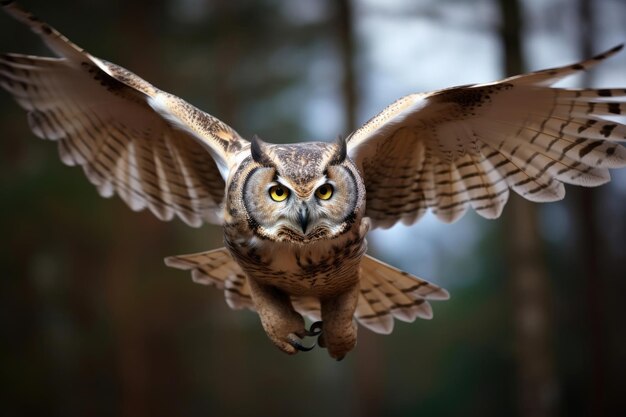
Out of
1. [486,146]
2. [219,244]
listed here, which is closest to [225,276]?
[486,146]

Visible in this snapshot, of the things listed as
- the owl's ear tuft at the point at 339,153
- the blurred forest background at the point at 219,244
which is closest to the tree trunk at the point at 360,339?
the blurred forest background at the point at 219,244

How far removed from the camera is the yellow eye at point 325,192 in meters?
1.60

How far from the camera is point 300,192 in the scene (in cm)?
156

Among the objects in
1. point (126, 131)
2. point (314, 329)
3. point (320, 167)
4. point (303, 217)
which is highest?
point (126, 131)

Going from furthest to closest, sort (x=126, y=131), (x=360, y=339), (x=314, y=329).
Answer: (x=360, y=339), (x=126, y=131), (x=314, y=329)

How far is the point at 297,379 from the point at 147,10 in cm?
352

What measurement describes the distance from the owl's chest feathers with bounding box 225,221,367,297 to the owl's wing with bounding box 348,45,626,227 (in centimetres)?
36

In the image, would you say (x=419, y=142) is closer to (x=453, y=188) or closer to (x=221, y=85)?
(x=453, y=188)

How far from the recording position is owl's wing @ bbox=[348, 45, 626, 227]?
6.20 feet

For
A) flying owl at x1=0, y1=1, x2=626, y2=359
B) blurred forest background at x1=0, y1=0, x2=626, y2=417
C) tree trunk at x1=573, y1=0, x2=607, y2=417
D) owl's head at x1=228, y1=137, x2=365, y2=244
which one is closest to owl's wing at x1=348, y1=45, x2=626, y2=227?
flying owl at x1=0, y1=1, x2=626, y2=359

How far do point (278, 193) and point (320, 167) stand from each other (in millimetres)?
125

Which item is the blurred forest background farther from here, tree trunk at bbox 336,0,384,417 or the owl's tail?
the owl's tail

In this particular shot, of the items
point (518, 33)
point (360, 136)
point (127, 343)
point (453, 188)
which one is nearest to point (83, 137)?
point (360, 136)

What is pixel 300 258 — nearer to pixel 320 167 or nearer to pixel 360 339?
pixel 320 167
